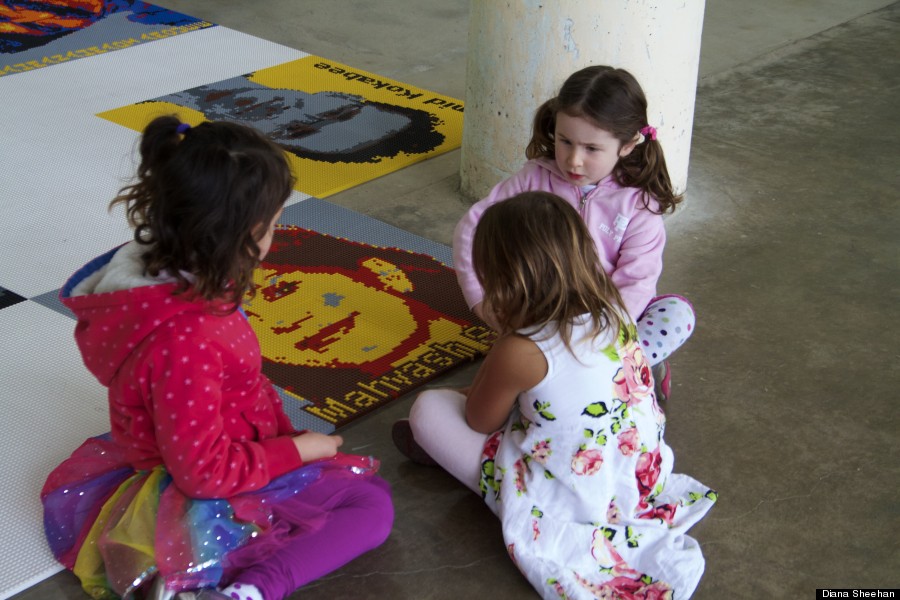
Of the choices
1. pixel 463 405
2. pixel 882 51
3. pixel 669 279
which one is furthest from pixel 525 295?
pixel 882 51

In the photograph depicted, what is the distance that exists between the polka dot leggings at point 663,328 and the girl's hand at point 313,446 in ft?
2.56

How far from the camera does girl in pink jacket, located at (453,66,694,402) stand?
225cm

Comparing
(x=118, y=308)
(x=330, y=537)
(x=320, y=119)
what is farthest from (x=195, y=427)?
(x=320, y=119)

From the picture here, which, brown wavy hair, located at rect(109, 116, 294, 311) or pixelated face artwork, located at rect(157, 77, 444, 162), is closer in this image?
brown wavy hair, located at rect(109, 116, 294, 311)

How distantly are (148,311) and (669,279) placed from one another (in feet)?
5.61

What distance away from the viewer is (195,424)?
1.64m

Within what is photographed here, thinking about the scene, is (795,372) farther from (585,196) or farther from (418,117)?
(418,117)

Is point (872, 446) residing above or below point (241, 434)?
below

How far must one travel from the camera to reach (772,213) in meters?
3.37

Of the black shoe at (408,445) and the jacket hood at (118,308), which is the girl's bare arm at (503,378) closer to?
the black shoe at (408,445)

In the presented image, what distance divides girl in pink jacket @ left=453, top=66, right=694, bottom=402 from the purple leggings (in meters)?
0.54

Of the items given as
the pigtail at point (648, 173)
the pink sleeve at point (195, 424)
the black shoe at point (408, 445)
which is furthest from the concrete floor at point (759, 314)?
the pigtail at point (648, 173)

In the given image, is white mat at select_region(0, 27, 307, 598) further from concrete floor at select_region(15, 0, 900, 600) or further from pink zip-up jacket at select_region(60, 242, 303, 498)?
pink zip-up jacket at select_region(60, 242, 303, 498)

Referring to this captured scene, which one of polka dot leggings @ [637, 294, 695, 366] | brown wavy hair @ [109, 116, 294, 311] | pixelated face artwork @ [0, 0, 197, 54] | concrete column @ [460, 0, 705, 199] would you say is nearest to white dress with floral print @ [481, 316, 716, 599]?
polka dot leggings @ [637, 294, 695, 366]
